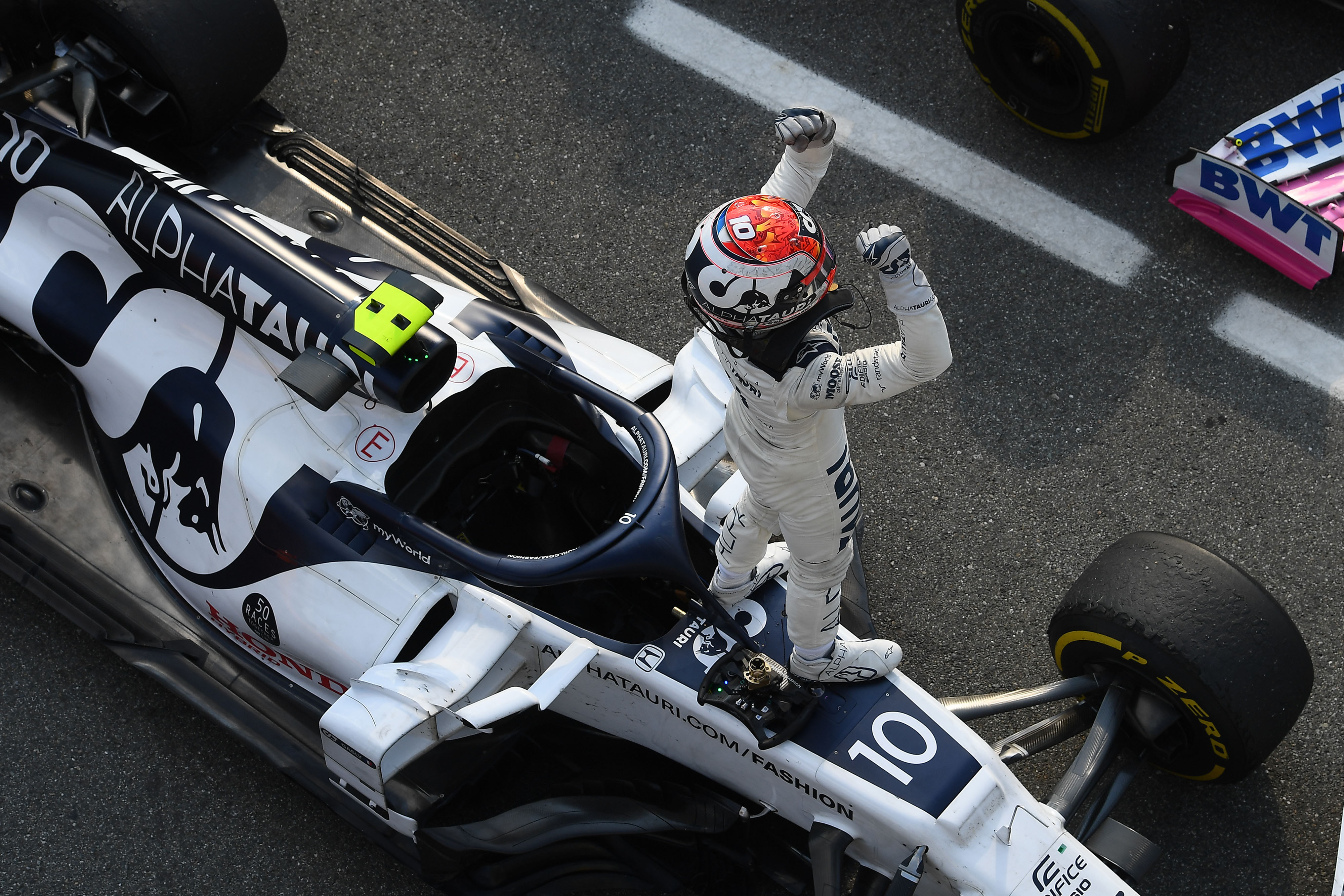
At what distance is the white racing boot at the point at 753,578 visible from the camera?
3.66m

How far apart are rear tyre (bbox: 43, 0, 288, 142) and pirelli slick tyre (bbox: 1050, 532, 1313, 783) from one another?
3486mm

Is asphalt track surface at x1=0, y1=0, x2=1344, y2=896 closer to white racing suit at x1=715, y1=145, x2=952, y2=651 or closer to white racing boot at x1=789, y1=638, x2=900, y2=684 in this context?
white racing boot at x1=789, y1=638, x2=900, y2=684

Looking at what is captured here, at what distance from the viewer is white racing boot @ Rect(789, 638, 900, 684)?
3.53 metres

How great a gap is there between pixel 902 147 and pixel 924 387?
44.9 inches

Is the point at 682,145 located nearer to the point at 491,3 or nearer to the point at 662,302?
the point at 662,302

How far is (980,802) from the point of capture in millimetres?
3404

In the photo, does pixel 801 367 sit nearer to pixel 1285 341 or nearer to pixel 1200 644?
pixel 1200 644

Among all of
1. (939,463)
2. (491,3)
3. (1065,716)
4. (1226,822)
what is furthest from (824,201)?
(1226,822)

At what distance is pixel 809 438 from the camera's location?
10.2ft

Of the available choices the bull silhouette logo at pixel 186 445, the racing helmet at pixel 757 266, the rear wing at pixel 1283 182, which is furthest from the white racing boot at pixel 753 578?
the rear wing at pixel 1283 182

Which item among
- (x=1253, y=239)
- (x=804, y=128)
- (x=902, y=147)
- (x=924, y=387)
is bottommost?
(x=924, y=387)

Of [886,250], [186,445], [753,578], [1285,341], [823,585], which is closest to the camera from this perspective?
[886,250]

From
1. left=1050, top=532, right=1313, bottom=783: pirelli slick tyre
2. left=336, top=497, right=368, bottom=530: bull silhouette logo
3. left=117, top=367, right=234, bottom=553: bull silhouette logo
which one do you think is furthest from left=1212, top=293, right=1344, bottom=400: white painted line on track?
left=117, top=367, right=234, bottom=553: bull silhouette logo

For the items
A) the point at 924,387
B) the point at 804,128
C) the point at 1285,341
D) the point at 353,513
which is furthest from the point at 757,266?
the point at 1285,341
